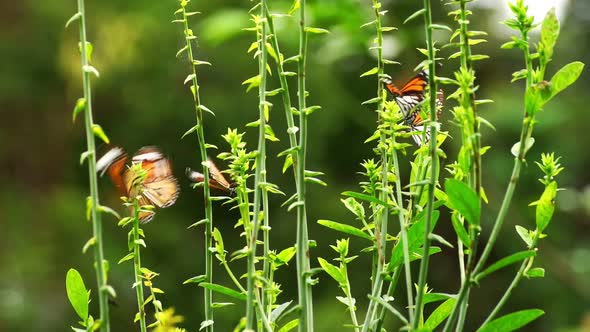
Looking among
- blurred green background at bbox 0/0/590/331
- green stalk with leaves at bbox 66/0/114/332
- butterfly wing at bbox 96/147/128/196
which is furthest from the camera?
blurred green background at bbox 0/0/590/331

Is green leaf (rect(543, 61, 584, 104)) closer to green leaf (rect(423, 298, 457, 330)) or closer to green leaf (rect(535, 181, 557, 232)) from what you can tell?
green leaf (rect(535, 181, 557, 232))

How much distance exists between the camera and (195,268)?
576 cm

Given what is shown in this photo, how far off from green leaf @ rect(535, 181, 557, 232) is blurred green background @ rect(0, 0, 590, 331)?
4.25 metres

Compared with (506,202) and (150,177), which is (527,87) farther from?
(150,177)

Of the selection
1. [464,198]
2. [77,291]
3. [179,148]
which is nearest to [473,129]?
[464,198]

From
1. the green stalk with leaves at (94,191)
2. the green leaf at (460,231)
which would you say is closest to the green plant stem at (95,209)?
the green stalk with leaves at (94,191)

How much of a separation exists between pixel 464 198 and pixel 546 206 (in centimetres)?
9

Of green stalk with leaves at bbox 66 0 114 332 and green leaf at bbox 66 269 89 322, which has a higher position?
green stalk with leaves at bbox 66 0 114 332

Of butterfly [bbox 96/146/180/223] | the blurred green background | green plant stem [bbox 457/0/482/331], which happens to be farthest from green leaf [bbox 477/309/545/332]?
the blurred green background

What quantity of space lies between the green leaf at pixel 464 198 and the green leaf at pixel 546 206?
2.9 inches

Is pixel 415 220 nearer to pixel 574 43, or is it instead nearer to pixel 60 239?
pixel 60 239

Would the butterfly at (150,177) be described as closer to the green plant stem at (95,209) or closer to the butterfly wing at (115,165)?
the butterfly wing at (115,165)

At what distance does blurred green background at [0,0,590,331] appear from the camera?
5.50 meters

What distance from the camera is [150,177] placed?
65 cm
